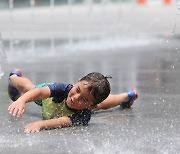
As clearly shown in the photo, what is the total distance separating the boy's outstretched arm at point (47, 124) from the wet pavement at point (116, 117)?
1.9 inches

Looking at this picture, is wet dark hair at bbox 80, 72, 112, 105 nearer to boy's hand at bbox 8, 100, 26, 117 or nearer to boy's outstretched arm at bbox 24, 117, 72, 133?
boy's outstretched arm at bbox 24, 117, 72, 133

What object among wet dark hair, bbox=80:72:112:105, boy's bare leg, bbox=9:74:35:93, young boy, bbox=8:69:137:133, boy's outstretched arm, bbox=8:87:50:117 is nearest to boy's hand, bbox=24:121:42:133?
young boy, bbox=8:69:137:133

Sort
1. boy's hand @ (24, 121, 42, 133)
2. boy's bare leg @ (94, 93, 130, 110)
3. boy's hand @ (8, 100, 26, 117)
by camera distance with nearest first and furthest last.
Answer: boy's hand @ (8, 100, 26, 117) → boy's hand @ (24, 121, 42, 133) → boy's bare leg @ (94, 93, 130, 110)

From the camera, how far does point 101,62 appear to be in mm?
9297

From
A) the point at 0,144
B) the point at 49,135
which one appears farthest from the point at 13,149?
the point at 49,135

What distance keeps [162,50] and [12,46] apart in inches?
118

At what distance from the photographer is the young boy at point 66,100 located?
4512mm

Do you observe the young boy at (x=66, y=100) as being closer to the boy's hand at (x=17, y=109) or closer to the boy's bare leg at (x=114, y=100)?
the boy's hand at (x=17, y=109)

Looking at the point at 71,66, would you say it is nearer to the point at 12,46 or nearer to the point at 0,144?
the point at 12,46

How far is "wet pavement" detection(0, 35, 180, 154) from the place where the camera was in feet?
13.3

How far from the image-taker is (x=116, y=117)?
5.19 m

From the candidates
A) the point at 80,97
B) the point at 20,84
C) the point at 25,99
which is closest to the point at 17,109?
the point at 25,99

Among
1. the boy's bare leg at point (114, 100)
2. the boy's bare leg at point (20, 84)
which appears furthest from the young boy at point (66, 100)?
the boy's bare leg at point (114, 100)

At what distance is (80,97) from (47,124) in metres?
0.31
